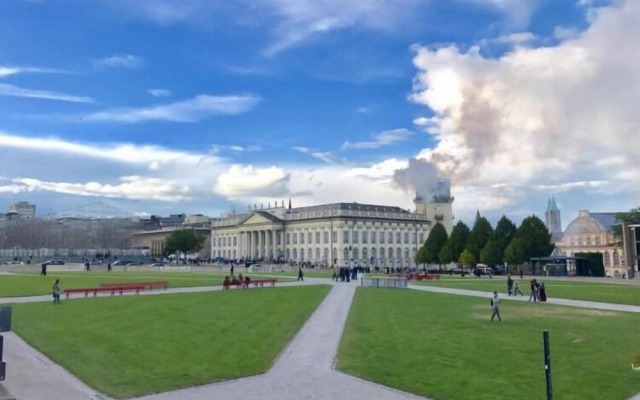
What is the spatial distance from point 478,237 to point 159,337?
92.4 meters

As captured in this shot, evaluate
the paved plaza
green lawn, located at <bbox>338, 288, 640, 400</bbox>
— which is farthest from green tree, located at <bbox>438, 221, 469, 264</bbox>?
the paved plaza

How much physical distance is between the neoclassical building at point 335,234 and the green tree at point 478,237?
44.0 metres

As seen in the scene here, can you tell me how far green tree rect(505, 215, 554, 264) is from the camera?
313 feet

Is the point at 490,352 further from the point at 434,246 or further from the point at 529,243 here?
the point at 434,246

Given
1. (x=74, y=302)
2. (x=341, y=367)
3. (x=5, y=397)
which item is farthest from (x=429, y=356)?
(x=74, y=302)

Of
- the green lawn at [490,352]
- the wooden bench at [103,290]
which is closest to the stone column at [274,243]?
the wooden bench at [103,290]

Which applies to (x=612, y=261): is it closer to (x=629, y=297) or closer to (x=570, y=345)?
(x=629, y=297)

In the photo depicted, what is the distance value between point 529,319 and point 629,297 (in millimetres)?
17977

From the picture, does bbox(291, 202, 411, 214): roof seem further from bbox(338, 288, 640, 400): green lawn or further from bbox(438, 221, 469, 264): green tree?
bbox(338, 288, 640, 400): green lawn

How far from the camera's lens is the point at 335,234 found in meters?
153

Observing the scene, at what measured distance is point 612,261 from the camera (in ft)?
453

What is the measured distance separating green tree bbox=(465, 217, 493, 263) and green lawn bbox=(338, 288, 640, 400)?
76783 millimetres

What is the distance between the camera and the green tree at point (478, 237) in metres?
105

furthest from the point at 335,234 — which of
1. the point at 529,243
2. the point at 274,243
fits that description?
the point at 529,243
